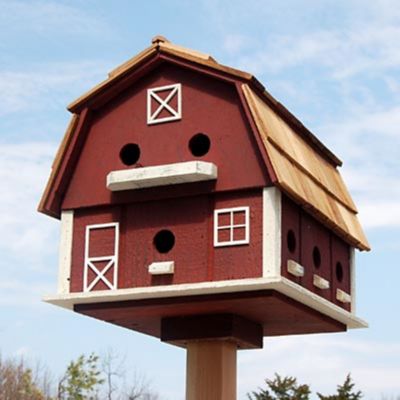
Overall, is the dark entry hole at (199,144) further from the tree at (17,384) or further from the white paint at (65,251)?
the tree at (17,384)

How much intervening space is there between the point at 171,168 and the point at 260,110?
101cm

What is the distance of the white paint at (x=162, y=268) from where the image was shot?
1053 cm

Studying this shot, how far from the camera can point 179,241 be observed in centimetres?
1067

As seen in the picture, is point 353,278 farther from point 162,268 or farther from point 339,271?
point 162,268

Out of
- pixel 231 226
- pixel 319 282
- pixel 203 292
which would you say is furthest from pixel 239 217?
pixel 319 282

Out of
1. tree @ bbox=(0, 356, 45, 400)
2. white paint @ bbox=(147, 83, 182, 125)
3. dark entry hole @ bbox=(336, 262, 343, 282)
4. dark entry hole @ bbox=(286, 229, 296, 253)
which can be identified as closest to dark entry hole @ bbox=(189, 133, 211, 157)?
white paint @ bbox=(147, 83, 182, 125)

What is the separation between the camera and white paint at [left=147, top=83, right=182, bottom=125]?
36.1ft

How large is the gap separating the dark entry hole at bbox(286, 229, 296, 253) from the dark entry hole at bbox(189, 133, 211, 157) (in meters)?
1.15

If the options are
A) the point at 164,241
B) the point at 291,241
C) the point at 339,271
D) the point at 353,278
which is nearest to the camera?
the point at 291,241

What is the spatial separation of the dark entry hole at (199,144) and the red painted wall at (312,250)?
1010 millimetres

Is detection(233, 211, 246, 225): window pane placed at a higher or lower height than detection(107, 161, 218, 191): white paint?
lower

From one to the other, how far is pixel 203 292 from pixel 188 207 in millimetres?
869

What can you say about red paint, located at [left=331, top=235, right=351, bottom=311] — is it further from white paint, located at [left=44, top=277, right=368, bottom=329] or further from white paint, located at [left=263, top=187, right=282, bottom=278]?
white paint, located at [left=263, top=187, right=282, bottom=278]

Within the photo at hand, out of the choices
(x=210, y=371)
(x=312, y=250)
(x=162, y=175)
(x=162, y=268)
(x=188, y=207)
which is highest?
(x=162, y=175)
